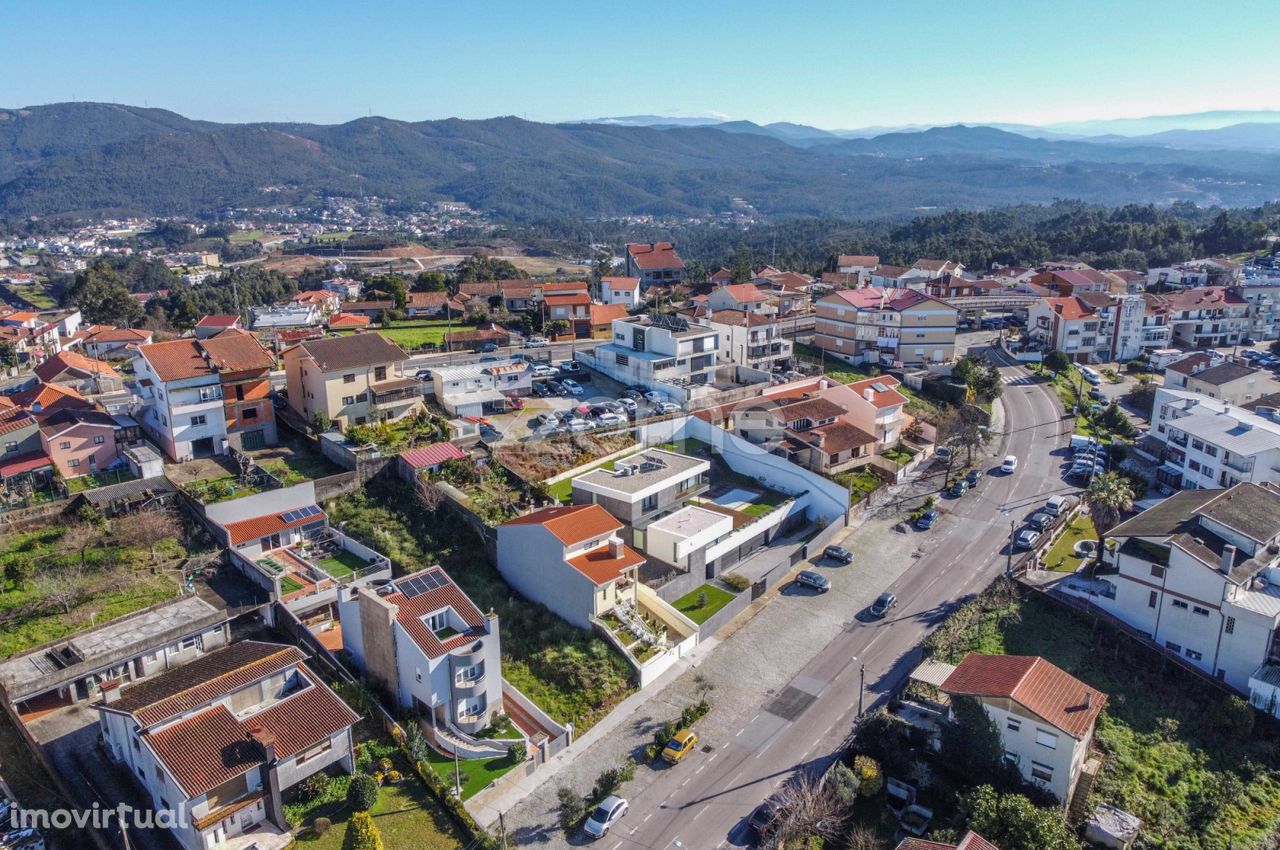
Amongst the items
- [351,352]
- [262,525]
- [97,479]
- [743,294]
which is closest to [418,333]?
[351,352]

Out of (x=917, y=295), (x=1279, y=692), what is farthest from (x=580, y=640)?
(x=917, y=295)

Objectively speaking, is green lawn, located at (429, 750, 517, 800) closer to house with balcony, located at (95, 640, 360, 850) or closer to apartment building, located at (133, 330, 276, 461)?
house with balcony, located at (95, 640, 360, 850)

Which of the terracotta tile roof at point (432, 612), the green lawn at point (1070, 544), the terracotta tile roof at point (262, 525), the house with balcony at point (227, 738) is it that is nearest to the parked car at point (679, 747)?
the terracotta tile roof at point (432, 612)

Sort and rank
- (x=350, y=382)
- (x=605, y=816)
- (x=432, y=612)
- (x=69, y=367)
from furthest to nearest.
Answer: (x=69, y=367) → (x=350, y=382) → (x=432, y=612) → (x=605, y=816)

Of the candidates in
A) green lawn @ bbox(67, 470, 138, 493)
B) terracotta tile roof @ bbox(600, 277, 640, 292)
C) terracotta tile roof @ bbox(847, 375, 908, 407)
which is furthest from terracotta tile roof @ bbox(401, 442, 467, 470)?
terracotta tile roof @ bbox(600, 277, 640, 292)

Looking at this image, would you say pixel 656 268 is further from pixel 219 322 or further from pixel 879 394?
pixel 879 394

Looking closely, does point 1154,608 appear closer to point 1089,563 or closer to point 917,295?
point 1089,563
